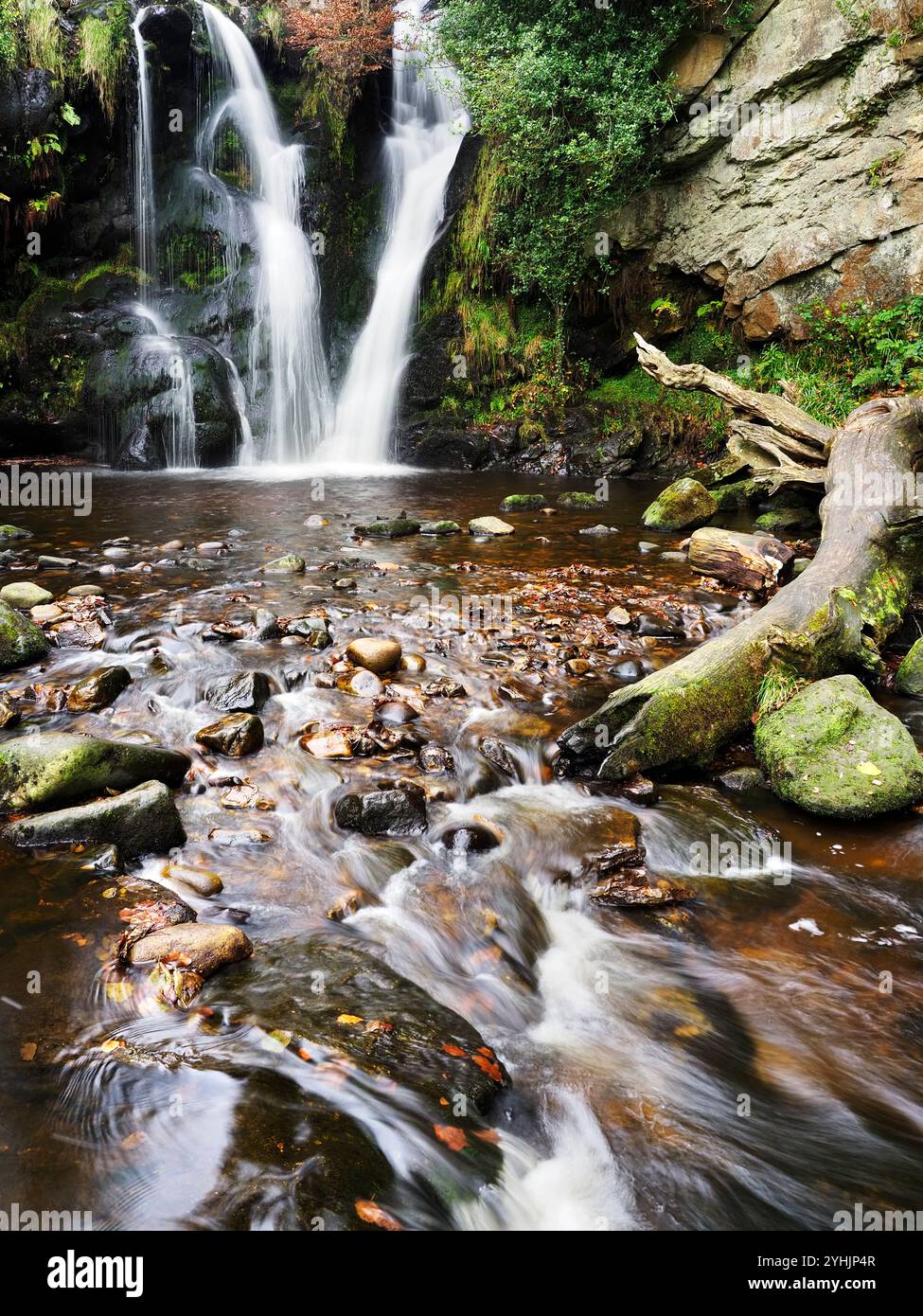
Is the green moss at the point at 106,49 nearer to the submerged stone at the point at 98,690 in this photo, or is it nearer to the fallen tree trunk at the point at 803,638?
the submerged stone at the point at 98,690

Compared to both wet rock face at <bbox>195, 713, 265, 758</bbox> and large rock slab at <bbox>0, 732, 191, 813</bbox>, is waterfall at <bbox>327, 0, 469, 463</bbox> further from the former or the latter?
large rock slab at <bbox>0, 732, 191, 813</bbox>

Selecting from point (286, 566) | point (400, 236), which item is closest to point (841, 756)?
point (286, 566)

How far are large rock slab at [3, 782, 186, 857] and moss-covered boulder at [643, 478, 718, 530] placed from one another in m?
7.64

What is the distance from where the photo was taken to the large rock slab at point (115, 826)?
10.8ft

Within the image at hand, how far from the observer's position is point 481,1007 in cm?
287

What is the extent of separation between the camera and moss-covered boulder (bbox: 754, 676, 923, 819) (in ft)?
12.4

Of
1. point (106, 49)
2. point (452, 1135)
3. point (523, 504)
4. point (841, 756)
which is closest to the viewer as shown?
point (452, 1135)

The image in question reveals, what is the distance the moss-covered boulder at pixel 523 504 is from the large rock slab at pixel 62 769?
25.9 ft

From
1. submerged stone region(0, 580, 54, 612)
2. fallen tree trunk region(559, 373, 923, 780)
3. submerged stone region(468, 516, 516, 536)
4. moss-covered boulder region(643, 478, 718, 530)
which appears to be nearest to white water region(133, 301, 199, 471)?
submerged stone region(468, 516, 516, 536)

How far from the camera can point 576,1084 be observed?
8.30 ft

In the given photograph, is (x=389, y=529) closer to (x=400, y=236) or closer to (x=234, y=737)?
(x=234, y=737)

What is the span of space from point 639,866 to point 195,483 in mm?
11275

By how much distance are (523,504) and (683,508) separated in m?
2.53

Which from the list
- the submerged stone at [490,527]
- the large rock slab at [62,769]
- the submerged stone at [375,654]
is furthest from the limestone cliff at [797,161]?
the large rock slab at [62,769]
